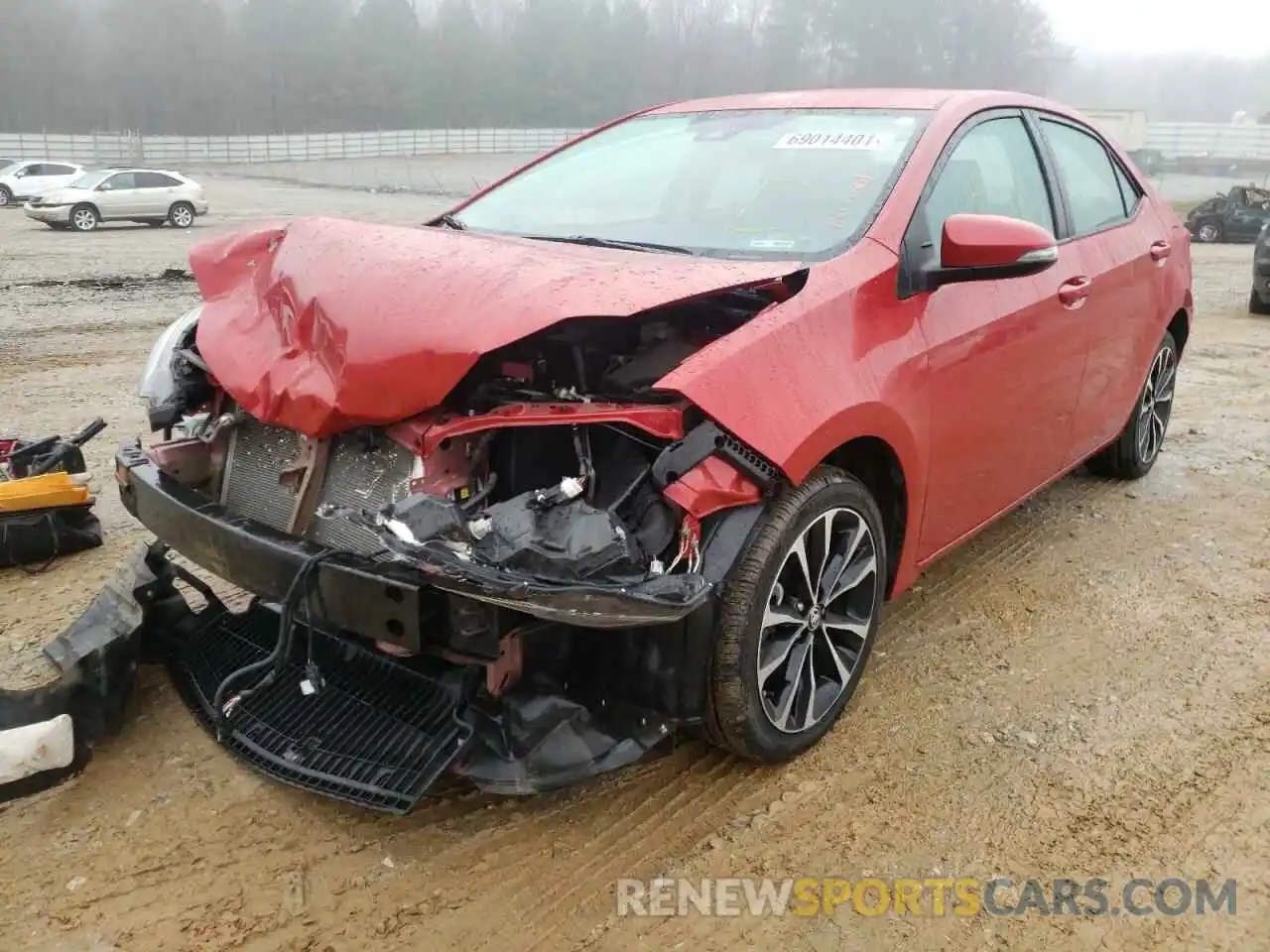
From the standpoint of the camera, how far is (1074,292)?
3691mm

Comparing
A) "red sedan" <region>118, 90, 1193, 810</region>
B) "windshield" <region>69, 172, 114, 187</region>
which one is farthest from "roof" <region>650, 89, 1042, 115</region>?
"windshield" <region>69, 172, 114, 187</region>

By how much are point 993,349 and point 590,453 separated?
146cm

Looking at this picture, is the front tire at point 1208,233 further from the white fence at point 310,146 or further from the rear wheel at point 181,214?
the white fence at point 310,146

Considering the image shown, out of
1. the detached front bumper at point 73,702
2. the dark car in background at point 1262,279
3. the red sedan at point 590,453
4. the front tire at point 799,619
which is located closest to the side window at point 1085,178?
the red sedan at point 590,453

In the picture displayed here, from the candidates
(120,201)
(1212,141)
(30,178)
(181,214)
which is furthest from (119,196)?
(1212,141)

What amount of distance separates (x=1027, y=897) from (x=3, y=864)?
2411 millimetres

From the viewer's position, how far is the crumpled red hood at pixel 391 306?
241 cm

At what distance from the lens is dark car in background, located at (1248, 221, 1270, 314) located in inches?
457

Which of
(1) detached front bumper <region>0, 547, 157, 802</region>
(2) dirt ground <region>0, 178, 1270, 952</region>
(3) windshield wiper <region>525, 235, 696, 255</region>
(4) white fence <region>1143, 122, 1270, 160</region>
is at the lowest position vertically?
(2) dirt ground <region>0, 178, 1270, 952</region>

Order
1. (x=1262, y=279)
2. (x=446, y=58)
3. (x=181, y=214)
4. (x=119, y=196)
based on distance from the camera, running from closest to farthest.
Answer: (x=1262, y=279)
(x=119, y=196)
(x=181, y=214)
(x=446, y=58)

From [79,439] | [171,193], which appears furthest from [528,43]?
[79,439]

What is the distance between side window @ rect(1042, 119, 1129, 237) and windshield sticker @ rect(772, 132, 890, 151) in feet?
3.43

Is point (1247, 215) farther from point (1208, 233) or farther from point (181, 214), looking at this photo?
point (181, 214)

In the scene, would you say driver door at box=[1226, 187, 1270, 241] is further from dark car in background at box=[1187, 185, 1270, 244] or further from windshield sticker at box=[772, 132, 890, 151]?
windshield sticker at box=[772, 132, 890, 151]
